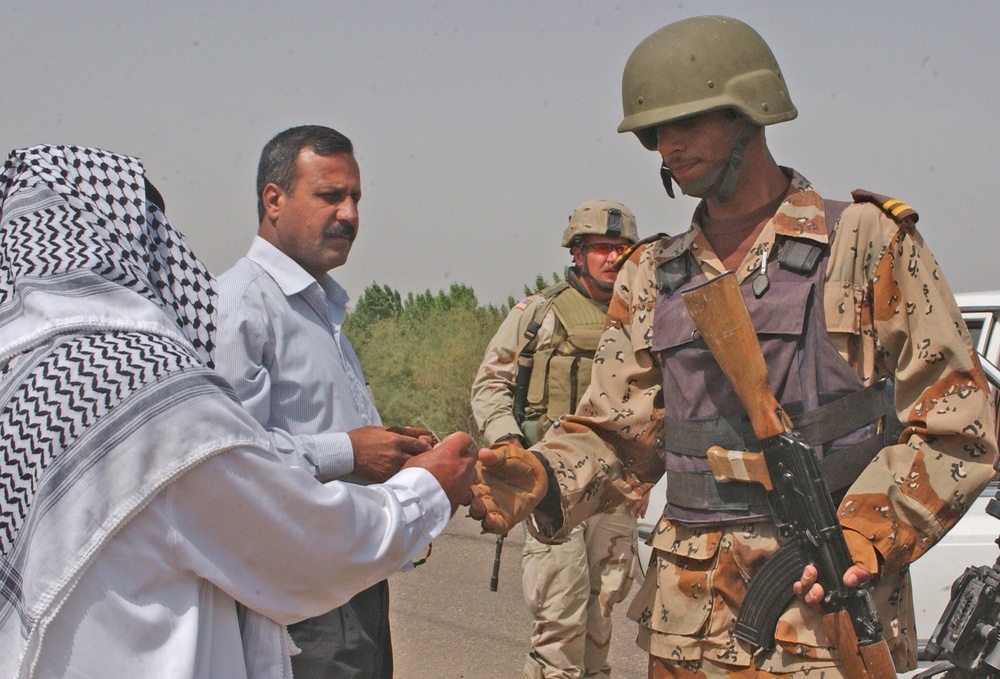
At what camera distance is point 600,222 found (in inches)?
246

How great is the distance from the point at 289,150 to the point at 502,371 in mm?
2926

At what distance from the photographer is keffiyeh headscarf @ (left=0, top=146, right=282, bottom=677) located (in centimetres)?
160

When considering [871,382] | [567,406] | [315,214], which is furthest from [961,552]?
[315,214]

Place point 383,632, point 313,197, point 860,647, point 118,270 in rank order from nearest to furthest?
1. point 118,270
2. point 860,647
3. point 383,632
4. point 313,197

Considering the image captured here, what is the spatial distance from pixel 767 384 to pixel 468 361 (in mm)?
9326

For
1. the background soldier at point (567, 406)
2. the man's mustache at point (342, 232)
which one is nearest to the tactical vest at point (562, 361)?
the background soldier at point (567, 406)

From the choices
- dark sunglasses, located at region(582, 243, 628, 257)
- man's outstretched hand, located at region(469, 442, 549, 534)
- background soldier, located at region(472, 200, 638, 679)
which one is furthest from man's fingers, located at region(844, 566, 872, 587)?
dark sunglasses, located at region(582, 243, 628, 257)

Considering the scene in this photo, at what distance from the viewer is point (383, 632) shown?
323 centimetres

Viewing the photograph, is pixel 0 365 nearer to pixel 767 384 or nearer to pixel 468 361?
pixel 767 384

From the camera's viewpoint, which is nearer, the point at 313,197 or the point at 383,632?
the point at 383,632

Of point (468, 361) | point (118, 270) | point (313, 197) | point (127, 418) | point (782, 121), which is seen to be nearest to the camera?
point (127, 418)

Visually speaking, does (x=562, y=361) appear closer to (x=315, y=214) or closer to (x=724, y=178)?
(x=315, y=214)

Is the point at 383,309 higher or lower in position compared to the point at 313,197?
lower

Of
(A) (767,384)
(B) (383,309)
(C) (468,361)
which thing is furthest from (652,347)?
(B) (383,309)
